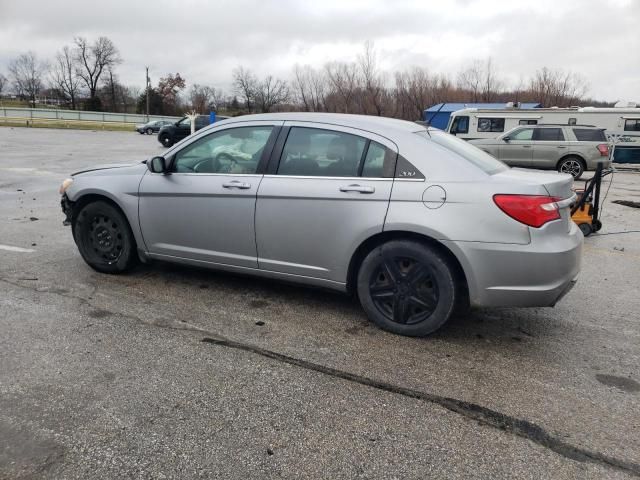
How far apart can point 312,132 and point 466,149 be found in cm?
125

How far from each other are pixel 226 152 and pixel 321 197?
43.2 inches

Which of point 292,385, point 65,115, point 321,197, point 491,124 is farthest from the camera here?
point 65,115

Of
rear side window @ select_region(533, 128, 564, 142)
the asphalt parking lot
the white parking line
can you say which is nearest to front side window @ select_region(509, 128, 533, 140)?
rear side window @ select_region(533, 128, 564, 142)

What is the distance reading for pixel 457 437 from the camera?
8.61 ft

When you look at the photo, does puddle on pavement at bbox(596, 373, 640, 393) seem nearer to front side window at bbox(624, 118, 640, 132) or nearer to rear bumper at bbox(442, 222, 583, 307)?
rear bumper at bbox(442, 222, 583, 307)

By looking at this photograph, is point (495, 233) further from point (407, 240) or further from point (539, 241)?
point (407, 240)

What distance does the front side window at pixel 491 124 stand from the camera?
23766 millimetres

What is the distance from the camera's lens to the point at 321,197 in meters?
3.91

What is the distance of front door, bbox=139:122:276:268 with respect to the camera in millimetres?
4277

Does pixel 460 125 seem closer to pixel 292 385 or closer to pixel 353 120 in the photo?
pixel 353 120

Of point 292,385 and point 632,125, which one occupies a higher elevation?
point 632,125

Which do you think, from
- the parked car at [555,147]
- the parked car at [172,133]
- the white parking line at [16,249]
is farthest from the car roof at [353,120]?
the parked car at [172,133]

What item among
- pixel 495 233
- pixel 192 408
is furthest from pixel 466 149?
pixel 192 408

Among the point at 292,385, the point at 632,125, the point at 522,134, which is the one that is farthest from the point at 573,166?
the point at 292,385
